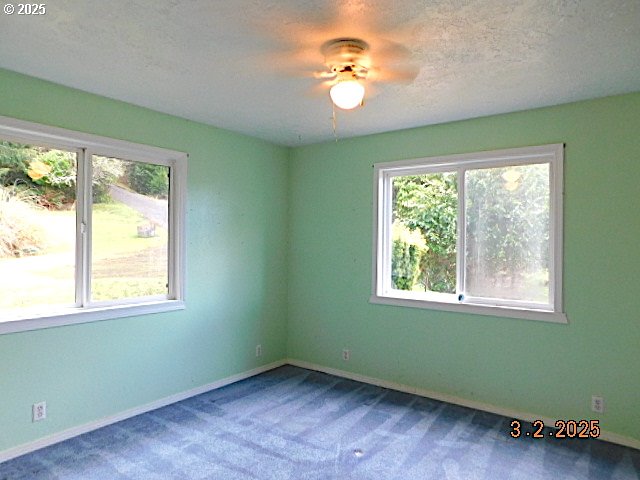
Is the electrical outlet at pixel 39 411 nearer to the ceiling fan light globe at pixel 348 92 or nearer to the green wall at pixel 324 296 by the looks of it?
the green wall at pixel 324 296

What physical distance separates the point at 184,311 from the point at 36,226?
1287 mm

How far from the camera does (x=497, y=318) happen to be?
3285mm

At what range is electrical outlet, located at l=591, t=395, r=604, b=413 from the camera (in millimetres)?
2873

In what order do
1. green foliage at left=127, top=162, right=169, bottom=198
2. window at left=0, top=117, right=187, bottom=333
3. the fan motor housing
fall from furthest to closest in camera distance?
green foliage at left=127, top=162, right=169, bottom=198, window at left=0, top=117, right=187, bottom=333, the fan motor housing

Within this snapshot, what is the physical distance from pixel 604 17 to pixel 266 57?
1.61 metres

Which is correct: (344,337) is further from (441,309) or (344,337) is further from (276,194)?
(276,194)

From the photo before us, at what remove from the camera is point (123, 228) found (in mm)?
3252

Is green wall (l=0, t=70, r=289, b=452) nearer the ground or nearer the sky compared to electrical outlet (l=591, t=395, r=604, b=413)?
nearer the sky

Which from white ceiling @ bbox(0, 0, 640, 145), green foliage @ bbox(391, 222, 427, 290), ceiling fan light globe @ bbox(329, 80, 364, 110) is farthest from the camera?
green foliage @ bbox(391, 222, 427, 290)

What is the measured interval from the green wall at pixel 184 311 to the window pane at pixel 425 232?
4.31 feet

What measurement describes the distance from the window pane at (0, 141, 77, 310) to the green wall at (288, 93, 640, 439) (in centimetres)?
223
